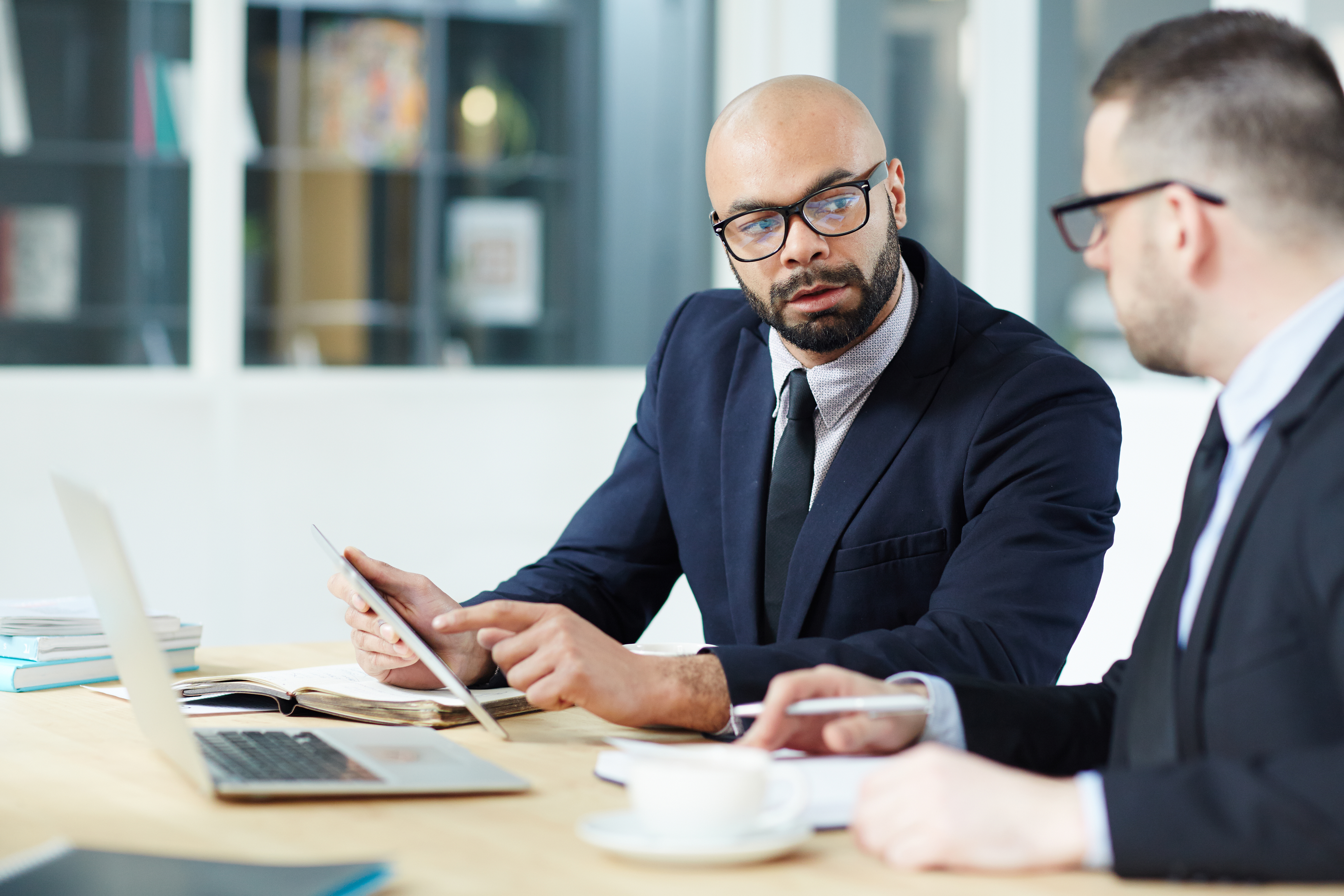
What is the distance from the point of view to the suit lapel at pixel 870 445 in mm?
1688

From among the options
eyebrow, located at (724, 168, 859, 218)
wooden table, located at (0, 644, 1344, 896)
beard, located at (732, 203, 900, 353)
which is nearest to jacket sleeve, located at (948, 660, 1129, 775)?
wooden table, located at (0, 644, 1344, 896)

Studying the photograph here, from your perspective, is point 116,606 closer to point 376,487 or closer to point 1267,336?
point 1267,336

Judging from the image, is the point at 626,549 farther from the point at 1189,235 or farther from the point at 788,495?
the point at 1189,235

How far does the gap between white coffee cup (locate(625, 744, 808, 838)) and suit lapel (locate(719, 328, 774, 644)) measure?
881mm

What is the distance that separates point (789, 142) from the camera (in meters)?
1.74

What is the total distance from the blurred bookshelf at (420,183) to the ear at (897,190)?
4557 mm

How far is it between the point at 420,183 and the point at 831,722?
5386mm

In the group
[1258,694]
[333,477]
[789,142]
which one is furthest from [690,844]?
[333,477]

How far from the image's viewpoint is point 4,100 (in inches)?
223

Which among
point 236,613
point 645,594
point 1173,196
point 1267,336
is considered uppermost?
point 1173,196

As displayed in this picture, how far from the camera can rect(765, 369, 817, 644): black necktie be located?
1.76 meters

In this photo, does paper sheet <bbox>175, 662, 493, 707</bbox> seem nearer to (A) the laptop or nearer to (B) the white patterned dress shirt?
(A) the laptop

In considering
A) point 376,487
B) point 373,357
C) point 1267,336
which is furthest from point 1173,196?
point 373,357

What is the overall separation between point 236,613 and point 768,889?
10.0 ft
